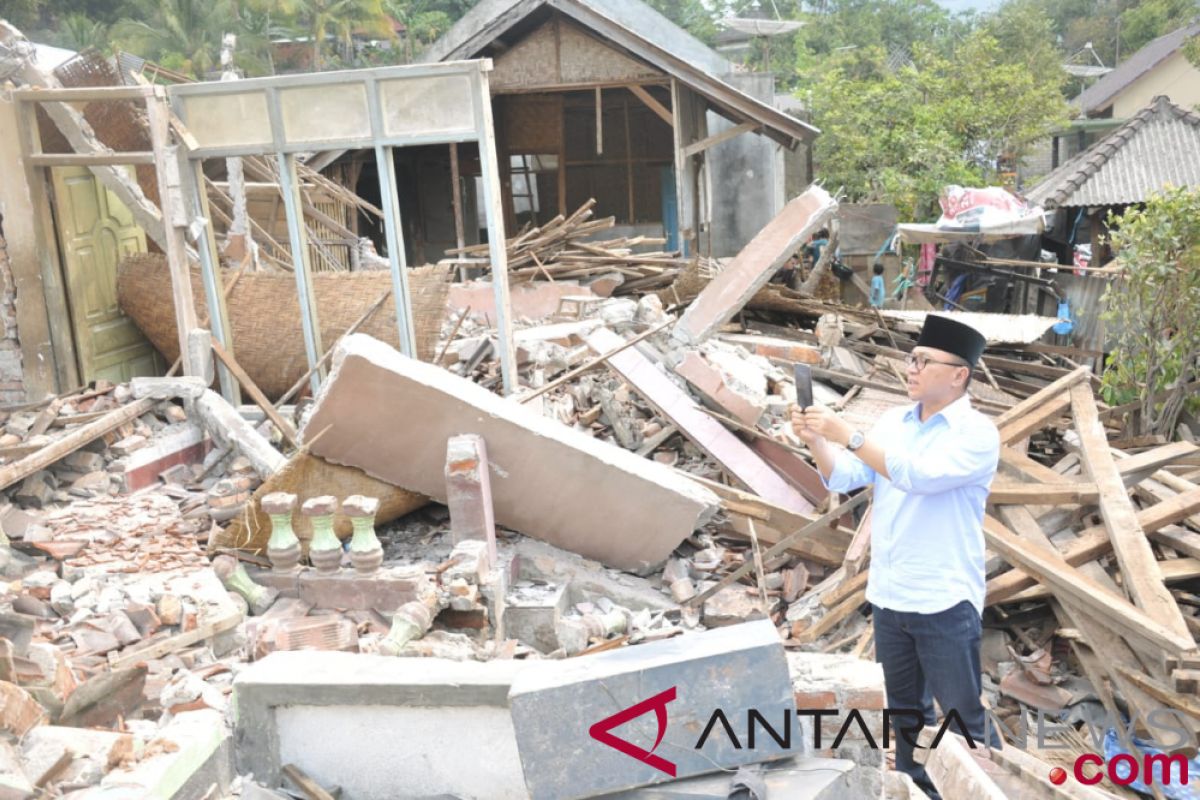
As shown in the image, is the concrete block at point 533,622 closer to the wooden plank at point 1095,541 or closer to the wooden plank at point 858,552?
the wooden plank at point 858,552

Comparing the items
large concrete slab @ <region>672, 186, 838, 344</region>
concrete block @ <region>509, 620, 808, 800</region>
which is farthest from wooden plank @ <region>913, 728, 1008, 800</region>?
large concrete slab @ <region>672, 186, 838, 344</region>

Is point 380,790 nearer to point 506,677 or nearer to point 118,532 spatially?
point 506,677

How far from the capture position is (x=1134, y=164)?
64.8 feet

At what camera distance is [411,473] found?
6.37 meters

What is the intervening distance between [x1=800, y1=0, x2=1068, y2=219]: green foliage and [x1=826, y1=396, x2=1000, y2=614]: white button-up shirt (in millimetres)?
18312

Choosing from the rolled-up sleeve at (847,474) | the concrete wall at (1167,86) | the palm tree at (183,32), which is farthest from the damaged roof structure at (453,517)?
the concrete wall at (1167,86)

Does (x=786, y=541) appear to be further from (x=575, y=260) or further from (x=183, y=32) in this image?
(x=183, y=32)

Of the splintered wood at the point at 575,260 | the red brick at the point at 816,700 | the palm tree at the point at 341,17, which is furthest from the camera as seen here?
the palm tree at the point at 341,17

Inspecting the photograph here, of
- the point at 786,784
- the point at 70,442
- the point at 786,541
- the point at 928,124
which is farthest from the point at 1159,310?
the point at 928,124

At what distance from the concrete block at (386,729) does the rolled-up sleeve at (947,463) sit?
1.48 meters

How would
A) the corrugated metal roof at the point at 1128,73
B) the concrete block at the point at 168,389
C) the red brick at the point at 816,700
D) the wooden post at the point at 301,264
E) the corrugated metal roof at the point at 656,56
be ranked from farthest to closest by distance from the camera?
1. the corrugated metal roof at the point at 1128,73
2. the corrugated metal roof at the point at 656,56
3. the wooden post at the point at 301,264
4. the concrete block at the point at 168,389
5. the red brick at the point at 816,700

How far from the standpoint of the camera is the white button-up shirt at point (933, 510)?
3.65m

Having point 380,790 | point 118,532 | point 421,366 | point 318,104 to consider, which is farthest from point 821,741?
point 318,104

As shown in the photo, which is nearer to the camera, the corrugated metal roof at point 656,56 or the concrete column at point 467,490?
the concrete column at point 467,490
